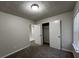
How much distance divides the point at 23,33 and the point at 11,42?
3.96 feet

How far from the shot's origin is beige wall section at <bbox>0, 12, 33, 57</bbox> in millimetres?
2900

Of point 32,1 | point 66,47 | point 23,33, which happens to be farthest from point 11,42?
point 66,47

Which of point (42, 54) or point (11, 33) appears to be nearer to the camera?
point (42, 54)

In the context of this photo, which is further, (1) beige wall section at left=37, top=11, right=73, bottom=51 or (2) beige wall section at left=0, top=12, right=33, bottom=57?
(1) beige wall section at left=37, top=11, right=73, bottom=51

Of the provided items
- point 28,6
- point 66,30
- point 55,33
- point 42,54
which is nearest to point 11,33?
point 28,6

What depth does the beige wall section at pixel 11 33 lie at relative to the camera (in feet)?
9.52

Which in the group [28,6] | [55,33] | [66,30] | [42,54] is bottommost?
[42,54]

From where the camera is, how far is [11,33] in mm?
3408

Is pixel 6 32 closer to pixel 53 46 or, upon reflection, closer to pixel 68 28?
pixel 53 46

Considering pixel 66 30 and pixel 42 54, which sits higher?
pixel 66 30

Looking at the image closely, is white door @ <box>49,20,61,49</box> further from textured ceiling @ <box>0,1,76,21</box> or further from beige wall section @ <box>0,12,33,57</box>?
Result: beige wall section @ <box>0,12,33,57</box>

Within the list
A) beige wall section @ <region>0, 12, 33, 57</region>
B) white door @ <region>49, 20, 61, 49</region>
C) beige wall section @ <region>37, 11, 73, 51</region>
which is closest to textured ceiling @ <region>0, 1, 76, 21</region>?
beige wall section @ <region>0, 12, 33, 57</region>

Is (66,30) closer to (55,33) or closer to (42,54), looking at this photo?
(55,33)

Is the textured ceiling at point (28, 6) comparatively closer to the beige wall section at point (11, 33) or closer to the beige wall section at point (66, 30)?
the beige wall section at point (11, 33)
